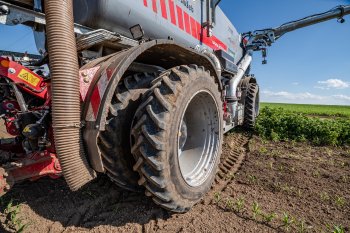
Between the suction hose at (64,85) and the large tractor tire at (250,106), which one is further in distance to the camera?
the large tractor tire at (250,106)

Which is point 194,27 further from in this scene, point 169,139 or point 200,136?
point 169,139

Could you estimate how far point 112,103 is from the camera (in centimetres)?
215

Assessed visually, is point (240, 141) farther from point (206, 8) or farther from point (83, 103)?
point (83, 103)

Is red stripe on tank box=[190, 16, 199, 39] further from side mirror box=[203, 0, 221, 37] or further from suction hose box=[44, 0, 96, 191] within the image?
suction hose box=[44, 0, 96, 191]

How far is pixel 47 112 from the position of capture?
2.09 m

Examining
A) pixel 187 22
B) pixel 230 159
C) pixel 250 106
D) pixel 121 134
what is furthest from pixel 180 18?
pixel 250 106

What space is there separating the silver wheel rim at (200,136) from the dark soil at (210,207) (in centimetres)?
44

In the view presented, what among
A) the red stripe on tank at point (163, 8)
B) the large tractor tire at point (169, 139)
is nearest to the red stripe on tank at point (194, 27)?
the red stripe on tank at point (163, 8)

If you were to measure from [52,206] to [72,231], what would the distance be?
562 millimetres

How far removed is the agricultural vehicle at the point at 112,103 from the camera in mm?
1743

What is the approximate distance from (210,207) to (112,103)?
153cm

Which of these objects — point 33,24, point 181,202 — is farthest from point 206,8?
point 181,202

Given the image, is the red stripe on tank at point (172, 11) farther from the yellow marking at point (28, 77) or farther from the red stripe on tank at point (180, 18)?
the yellow marking at point (28, 77)

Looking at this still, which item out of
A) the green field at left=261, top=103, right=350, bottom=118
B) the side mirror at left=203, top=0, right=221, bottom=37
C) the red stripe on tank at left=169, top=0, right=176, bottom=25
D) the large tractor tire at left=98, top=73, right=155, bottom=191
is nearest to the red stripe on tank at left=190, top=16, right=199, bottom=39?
the side mirror at left=203, top=0, right=221, bottom=37
